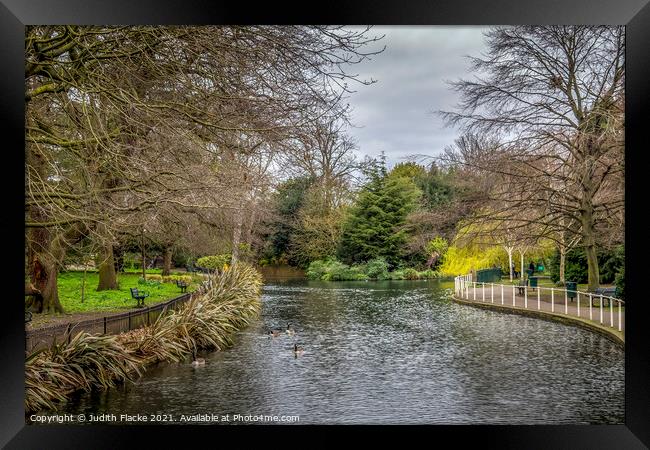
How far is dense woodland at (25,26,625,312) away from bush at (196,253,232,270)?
216 mm

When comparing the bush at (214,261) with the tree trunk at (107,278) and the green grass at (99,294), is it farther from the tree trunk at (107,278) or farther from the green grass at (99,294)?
the tree trunk at (107,278)

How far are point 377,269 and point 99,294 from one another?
15.9ft

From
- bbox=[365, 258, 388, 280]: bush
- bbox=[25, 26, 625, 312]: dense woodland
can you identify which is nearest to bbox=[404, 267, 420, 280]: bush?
bbox=[25, 26, 625, 312]: dense woodland

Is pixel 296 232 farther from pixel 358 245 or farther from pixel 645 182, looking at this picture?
pixel 645 182

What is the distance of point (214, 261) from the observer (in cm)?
1094

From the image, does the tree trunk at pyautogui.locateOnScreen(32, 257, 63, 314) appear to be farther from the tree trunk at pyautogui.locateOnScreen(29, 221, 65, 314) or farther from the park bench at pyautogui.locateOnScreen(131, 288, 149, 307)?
the park bench at pyautogui.locateOnScreen(131, 288, 149, 307)

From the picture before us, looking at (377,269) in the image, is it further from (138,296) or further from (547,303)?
(138,296)

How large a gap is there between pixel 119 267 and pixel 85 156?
7.18 meters

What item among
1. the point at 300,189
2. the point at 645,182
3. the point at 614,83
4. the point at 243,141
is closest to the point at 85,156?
the point at 243,141

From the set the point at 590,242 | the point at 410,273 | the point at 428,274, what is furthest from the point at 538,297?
the point at 410,273

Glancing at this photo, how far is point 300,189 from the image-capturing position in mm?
8445

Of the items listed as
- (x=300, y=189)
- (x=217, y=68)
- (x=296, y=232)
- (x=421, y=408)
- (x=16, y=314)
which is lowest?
(x=421, y=408)

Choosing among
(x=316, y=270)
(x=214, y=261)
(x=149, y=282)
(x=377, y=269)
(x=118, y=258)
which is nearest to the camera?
(x=316, y=270)
